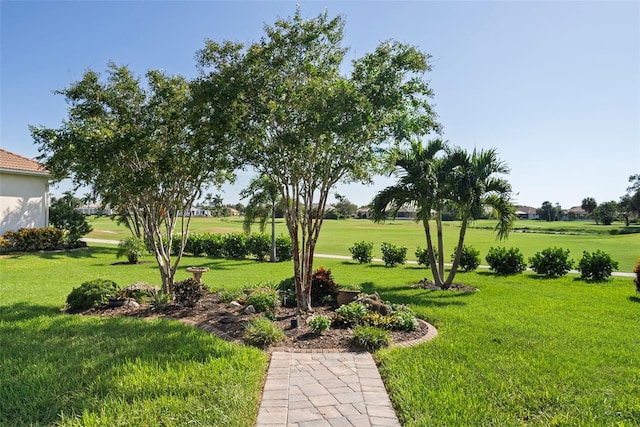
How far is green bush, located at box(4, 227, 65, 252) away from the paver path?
669 inches

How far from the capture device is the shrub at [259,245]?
1912 cm

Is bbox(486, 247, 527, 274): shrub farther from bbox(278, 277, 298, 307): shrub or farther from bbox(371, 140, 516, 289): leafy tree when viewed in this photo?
bbox(278, 277, 298, 307): shrub

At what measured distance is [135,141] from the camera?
690 centimetres

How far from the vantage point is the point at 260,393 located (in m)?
3.98

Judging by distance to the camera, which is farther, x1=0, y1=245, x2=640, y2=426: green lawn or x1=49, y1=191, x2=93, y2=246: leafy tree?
x1=49, y1=191, x2=93, y2=246: leafy tree

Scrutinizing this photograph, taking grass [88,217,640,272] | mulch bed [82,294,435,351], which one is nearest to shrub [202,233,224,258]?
grass [88,217,640,272]

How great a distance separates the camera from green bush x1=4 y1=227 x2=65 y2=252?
1675cm

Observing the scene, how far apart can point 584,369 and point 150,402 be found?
4854 millimetres

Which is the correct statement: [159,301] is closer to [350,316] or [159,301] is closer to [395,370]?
[350,316]

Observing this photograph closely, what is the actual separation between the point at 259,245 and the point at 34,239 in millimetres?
9861

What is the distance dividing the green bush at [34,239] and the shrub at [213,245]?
6560mm

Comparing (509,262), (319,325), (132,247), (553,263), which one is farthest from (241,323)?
(132,247)

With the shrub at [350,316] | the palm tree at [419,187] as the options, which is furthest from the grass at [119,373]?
the palm tree at [419,187]

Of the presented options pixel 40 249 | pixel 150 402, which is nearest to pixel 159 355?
pixel 150 402
